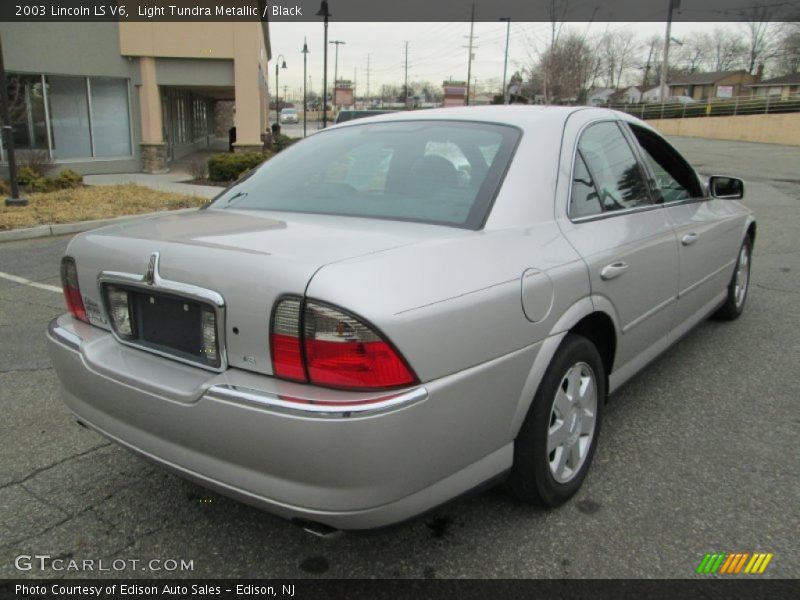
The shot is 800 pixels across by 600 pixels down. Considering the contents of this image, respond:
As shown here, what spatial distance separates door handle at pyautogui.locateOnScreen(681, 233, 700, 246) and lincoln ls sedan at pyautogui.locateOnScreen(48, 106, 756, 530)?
267 mm

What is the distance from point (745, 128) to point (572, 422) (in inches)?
1591

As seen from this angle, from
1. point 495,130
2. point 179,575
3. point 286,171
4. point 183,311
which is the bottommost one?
point 179,575

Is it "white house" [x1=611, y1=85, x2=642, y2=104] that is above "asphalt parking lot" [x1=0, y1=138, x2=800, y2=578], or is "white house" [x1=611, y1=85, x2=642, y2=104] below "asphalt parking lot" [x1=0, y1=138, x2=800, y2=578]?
above

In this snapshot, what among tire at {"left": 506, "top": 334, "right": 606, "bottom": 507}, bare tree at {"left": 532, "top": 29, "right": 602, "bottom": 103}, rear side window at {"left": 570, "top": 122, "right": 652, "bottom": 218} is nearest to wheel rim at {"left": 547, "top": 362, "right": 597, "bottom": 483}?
tire at {"left": 506, "top": 334, "right": 606, "bottom": 507}

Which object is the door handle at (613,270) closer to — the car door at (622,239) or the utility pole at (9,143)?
the car door at (622,239)

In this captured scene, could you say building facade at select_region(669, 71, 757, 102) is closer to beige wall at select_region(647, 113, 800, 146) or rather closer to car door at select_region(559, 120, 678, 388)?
beige wall at select_region(647, 113, 800, 146)

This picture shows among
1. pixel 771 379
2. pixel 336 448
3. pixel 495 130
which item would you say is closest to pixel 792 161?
pixel 771 379

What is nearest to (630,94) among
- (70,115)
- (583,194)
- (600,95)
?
(600,95)

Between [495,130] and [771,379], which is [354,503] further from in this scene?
[771,379]

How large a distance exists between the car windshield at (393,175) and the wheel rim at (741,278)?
10.3ft

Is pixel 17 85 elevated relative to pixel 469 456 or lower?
elevated

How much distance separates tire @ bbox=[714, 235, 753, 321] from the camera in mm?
5094

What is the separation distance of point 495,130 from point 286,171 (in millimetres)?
1076

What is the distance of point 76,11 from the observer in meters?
16.3
